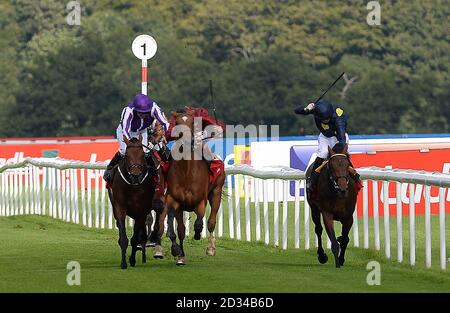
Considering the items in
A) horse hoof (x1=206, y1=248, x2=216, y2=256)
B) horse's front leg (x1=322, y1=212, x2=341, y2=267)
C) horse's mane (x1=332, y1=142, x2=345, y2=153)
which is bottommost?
horse hoof (x1=206, y1=248, x2=216, y2=256)

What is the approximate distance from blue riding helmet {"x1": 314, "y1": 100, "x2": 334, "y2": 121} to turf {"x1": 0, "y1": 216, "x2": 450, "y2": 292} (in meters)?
1.66

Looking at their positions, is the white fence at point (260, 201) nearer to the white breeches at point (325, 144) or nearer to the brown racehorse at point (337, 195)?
the brown racehorse at point (337, 195)

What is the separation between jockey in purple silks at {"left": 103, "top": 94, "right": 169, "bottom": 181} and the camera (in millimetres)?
15117

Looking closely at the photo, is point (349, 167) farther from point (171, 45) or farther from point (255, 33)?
point (255, 33)

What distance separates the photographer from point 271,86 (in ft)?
216

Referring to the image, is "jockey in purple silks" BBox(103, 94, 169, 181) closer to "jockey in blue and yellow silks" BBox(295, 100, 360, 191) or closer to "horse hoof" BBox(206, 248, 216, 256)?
"jockey in blue and yellow silks" BBox(295, 100, 360, 191)

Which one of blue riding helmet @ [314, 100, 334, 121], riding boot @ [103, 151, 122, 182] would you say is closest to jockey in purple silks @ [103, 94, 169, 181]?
riding boot @ [103, 151, 122, 182]

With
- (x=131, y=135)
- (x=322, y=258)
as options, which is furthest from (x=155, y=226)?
(x=322, y=258)

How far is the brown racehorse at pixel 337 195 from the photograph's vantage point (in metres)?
14.6

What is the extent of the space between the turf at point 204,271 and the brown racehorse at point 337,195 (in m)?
0.30

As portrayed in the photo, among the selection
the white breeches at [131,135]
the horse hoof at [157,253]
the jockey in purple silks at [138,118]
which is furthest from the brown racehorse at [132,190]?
the horse hoof at [157,253]

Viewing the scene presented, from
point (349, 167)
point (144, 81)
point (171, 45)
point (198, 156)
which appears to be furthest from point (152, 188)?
point (171, 45)
